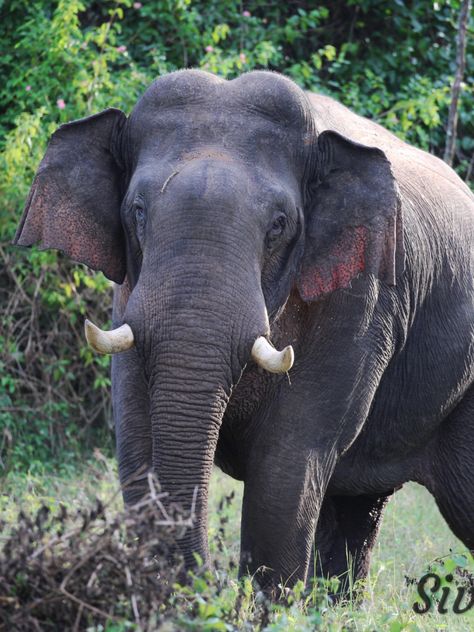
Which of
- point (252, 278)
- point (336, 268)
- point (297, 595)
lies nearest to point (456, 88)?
point (336, 268)

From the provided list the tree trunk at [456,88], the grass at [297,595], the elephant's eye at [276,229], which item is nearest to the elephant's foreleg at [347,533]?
the grass at [297,595]

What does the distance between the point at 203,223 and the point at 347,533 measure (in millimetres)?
3188

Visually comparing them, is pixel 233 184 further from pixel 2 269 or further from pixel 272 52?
pixel 272 52

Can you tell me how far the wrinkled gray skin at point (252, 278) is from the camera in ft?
17.7

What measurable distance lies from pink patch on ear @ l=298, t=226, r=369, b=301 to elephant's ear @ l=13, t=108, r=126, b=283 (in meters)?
0.81

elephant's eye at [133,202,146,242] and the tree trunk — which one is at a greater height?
elephant's eye at [133,202,146,242]

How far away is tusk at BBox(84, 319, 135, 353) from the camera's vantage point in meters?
5.33

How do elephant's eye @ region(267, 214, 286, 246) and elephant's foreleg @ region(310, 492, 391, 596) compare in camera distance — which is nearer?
elephant's eye @ region(267, 214, 286, 246)

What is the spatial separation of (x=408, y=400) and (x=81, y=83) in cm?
A: 440

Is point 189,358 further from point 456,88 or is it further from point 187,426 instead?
point 456,88

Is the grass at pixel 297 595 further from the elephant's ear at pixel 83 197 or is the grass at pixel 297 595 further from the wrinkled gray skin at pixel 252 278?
the elephant's ear at pixel 83 197

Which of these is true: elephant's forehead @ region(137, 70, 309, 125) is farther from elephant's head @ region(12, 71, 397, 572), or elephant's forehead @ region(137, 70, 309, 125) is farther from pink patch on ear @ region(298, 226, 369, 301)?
pink patch on ear @ region(298, 226, 369, 301)

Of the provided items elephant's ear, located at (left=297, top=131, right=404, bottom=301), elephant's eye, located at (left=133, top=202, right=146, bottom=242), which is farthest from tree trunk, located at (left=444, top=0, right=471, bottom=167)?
elephant's eye, located at (left=133, top=202, right=146, bottom=242)

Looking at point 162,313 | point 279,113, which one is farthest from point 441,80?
point 162,313
